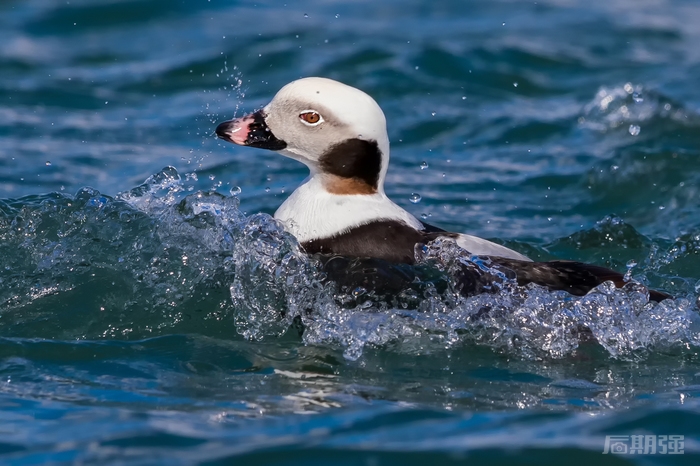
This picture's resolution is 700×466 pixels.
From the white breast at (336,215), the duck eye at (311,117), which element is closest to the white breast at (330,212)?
the white breast at (336,215)

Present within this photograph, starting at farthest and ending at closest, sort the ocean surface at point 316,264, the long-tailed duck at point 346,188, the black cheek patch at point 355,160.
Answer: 1. the black cheek patch at point 355,160
2. the long-tailed duck at point 346,188
3. the ocean surface at point 316,264

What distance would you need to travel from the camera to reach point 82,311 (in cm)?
475

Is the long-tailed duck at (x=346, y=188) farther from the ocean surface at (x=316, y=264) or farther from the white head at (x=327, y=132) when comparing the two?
the ocean surface at (x=316, y=264)

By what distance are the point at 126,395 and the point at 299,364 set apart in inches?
30.3

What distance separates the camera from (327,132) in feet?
15.9

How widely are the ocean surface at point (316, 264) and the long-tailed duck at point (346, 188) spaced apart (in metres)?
0.16

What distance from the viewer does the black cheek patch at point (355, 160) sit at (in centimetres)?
486

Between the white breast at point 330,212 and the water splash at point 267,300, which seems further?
the white breast at point 330,212

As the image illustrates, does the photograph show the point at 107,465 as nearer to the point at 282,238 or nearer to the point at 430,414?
the point at 430,414

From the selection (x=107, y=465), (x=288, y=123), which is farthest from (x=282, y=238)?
(x=107, y=465)

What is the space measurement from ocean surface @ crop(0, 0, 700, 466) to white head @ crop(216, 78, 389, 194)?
38 centimetres

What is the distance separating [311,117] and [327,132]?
4.2 inches

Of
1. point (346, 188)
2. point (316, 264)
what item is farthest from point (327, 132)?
point (316, 264)

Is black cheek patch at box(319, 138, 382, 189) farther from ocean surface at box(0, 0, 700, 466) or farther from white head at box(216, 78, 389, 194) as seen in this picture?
ocean surface at box(0, 0, 700, 466)
